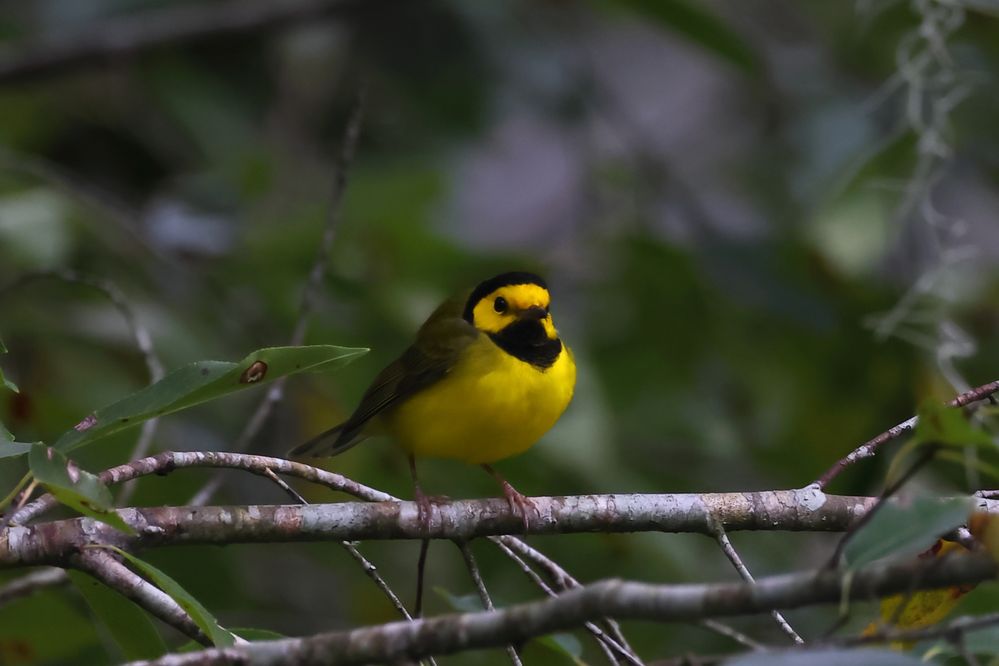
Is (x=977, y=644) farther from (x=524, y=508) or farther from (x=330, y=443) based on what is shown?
(x=330, y=443)

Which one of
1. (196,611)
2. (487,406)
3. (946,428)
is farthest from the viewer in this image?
(487,406)

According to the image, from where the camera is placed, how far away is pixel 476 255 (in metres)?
4.99

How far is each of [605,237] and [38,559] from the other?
3642 mm

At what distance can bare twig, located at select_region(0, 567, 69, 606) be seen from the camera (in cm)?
302

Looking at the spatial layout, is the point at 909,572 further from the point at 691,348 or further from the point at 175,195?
the point at 175,195

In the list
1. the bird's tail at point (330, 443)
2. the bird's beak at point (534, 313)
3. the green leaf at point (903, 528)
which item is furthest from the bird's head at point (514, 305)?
the green leaf at point (903, 528)

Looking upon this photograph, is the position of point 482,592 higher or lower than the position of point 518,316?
lower

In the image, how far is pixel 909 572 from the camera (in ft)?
5.41

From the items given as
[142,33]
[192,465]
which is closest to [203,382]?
[192,465]

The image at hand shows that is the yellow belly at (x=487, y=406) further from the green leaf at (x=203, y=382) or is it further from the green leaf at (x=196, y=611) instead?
the green leaf at (x=196, y=611)

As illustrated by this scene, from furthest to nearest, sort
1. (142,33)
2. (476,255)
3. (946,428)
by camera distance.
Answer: (142,33) → (476,255) → (946,428)

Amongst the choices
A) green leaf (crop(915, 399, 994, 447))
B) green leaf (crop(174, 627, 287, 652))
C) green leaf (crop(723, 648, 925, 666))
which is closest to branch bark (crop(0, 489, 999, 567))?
green leaf (crop(174, 627, 287, 652))

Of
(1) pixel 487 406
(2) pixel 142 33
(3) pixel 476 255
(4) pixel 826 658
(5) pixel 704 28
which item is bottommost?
(4) pixel 826 658

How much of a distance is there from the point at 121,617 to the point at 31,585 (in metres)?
0.80
